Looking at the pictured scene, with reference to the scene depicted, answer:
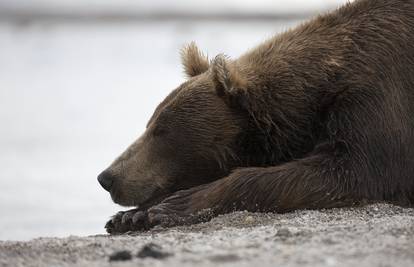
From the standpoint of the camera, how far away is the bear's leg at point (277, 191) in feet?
21.5

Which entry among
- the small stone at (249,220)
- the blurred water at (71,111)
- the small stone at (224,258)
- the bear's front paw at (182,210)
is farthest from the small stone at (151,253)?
the blurred water at (71,111)

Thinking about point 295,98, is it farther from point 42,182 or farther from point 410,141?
point 42,182

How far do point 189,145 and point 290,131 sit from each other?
2.28 ft

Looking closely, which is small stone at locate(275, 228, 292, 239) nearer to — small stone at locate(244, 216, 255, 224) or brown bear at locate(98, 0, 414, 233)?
small stone at locate(244, 216, 255, 224)

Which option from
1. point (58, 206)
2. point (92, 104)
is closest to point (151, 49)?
point (92, 104)

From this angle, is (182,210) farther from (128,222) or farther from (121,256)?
(121,256)

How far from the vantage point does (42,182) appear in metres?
10.9

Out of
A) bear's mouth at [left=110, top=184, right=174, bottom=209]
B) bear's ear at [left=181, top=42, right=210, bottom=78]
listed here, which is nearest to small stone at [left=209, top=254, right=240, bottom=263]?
bear's mouth at [left=110, top=184, right=174, bottom=209]

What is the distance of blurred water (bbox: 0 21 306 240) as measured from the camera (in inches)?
380

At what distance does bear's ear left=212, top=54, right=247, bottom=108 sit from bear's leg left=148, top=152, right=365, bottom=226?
1.83 feet

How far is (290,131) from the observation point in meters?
6.90

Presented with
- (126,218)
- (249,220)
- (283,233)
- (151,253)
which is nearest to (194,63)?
(126,218)

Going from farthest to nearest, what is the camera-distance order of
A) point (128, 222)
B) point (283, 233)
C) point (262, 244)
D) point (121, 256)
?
point (128, 222) → point (283, 233) → point (262, 244) → point (121, 256)

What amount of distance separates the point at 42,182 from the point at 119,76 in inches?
399
